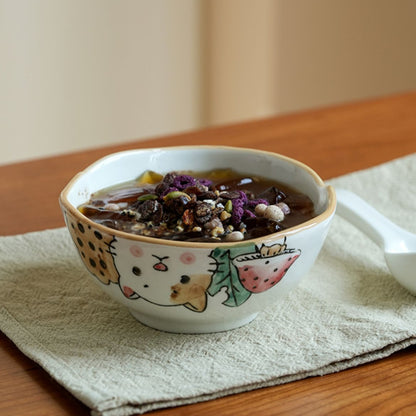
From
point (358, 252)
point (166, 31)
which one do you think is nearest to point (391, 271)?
point (358, 252)

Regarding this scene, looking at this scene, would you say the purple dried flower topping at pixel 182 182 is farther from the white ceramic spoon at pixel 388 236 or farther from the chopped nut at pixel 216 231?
the white ceramic spoon at pixel 388 236

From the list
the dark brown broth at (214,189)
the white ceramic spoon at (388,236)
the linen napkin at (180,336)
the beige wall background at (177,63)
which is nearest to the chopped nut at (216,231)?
the dark brown broth at (214,189)

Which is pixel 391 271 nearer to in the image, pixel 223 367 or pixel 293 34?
pixel 223 367

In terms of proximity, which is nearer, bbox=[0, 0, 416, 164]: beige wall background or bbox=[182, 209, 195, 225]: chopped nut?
bbox=[182, 209, 195, 225]: chopped nut

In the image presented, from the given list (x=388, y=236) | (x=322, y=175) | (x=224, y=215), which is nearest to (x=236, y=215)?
(x=224, y=215)

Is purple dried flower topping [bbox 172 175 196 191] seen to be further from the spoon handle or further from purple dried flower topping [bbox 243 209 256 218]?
the spoon handle

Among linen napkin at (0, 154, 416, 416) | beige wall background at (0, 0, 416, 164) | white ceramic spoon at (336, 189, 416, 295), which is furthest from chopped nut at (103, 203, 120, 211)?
beige wall background at (0, 0, 416, 164)
